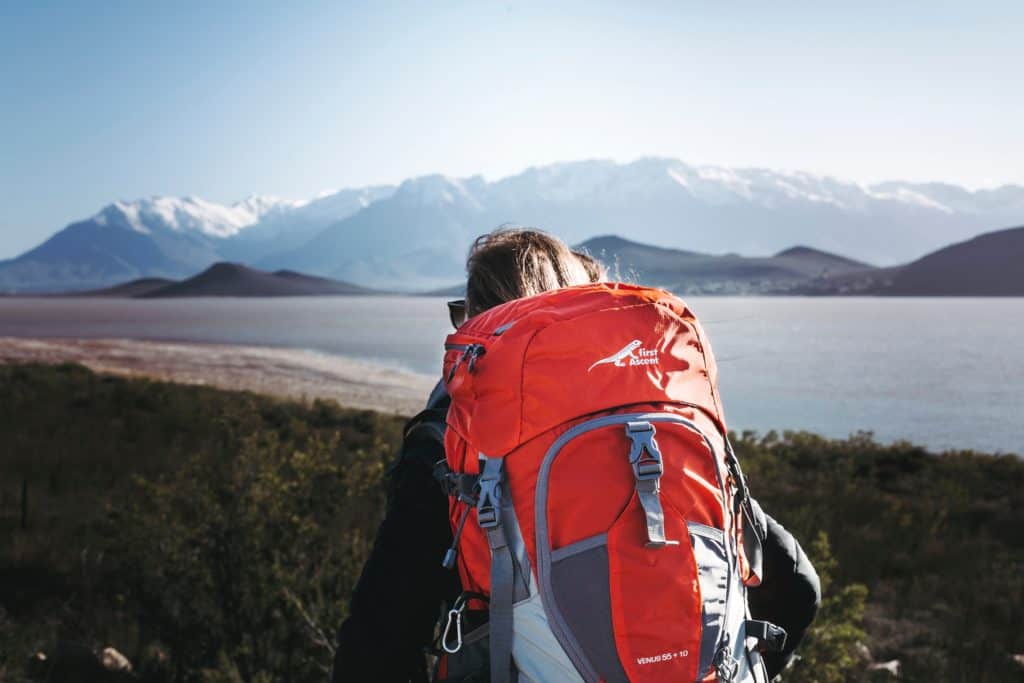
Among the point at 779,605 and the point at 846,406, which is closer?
the point at 779,605

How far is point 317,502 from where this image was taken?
5.07 metres

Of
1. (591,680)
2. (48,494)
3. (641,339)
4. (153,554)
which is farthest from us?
(48,494)

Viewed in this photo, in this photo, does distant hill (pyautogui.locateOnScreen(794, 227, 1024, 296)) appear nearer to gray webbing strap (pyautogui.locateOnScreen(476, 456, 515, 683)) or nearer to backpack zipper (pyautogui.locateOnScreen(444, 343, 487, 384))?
backpack zipper (pyautogui.locateOnScreen(444, 343, 487, 384))

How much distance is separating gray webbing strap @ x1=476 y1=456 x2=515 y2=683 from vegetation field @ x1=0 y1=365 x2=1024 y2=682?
2687 millimetres

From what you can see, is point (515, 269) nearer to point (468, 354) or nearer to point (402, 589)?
point (468, 354)

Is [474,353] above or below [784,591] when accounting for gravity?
above

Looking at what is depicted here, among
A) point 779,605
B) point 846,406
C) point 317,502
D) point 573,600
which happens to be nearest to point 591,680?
point 573,600

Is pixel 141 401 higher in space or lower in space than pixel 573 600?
lower

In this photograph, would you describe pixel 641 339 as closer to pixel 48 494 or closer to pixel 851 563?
pixel 851 563

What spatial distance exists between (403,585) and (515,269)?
0.77 meters

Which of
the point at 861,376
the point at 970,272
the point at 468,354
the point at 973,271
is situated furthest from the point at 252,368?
the point at 973,271

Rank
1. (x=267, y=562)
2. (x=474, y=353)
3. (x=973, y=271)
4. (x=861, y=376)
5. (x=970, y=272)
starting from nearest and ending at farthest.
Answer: (x=474, y=353), (x=267, y=562), (x=861, y=376), (x=973, y=271), (x=970, y=272)

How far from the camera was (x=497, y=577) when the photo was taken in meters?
1.33

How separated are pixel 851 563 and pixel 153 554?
21.1ft
